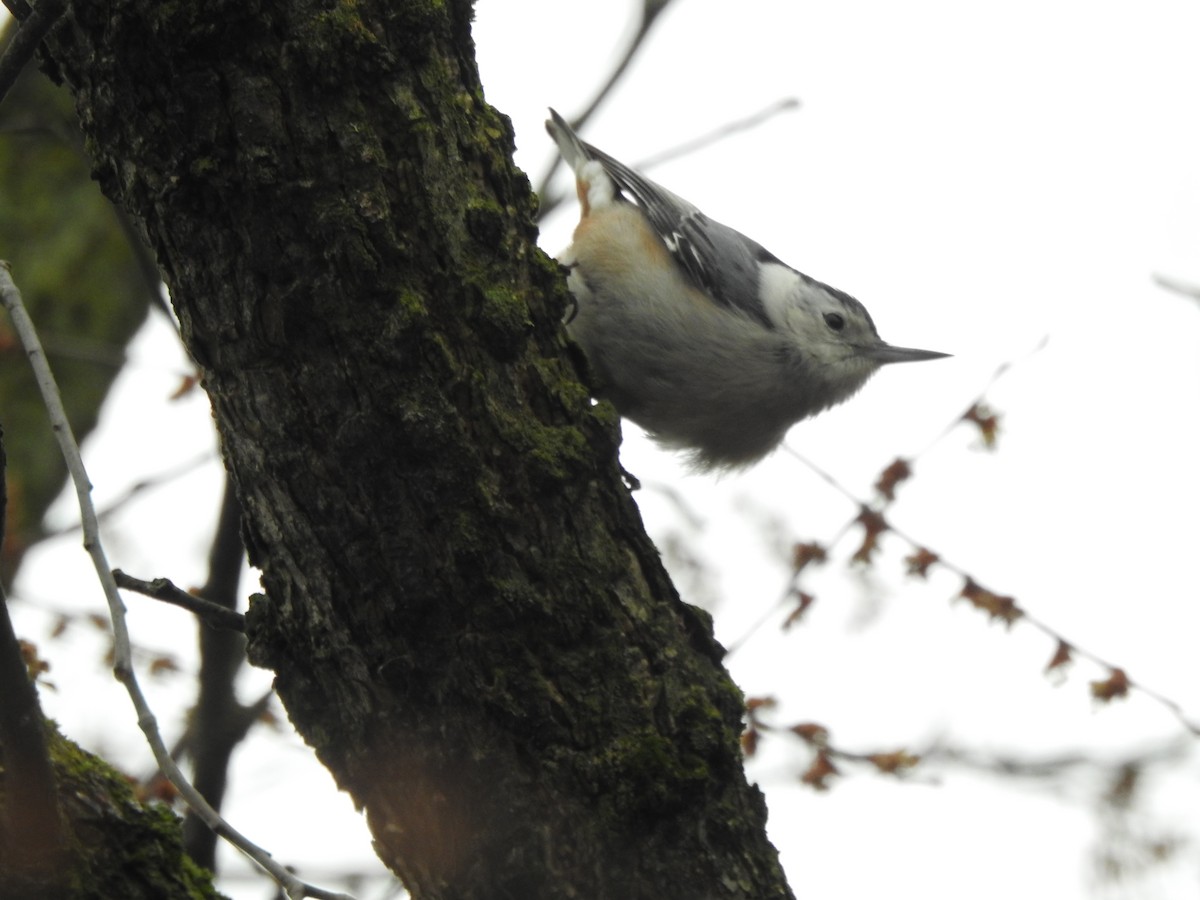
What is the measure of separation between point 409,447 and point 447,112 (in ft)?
1.71

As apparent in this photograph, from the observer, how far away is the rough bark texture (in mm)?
1747

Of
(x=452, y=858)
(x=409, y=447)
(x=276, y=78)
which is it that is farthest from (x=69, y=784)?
(x=276, y=78)

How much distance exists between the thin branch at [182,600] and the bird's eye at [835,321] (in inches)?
104

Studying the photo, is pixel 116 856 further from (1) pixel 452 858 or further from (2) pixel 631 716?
(2) pixel 631 716

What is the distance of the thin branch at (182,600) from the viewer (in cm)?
189

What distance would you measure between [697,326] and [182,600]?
2031mm

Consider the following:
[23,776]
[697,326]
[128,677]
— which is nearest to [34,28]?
[128,677]

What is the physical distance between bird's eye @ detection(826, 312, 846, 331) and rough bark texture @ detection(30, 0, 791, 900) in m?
2.45

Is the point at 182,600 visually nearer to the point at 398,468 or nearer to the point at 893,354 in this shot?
the point at 398,468

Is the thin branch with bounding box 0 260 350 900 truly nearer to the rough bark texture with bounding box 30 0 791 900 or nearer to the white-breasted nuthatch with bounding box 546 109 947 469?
the rough bark texture with bounding box 30 0 791 900

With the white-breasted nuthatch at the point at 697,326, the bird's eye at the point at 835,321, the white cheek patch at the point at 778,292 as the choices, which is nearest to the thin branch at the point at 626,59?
the white-breasted nuthatch at the point at 697,326

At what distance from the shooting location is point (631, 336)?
3.53m

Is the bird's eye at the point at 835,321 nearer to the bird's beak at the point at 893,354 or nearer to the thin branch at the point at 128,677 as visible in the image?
the bird's beak at the point at 893,354

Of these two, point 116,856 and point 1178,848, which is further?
point 1178,848
